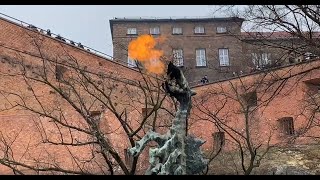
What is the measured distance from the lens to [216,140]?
23.8 metres

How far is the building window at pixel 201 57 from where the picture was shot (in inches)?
1670

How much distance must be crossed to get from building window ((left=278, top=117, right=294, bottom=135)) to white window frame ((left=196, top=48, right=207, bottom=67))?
1867 cm

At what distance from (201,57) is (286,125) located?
19.9 meters

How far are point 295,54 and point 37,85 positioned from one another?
42.7 feet

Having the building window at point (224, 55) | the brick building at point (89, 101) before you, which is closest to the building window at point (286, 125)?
the brick building at point (89, 101)

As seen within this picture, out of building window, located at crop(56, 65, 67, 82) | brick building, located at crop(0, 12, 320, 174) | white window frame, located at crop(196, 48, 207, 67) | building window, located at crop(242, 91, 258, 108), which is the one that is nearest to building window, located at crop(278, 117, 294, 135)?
brick building, located at crop(0, 12, 320, 174)

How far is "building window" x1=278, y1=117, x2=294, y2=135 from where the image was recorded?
77.8 ft

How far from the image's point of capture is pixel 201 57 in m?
43.3

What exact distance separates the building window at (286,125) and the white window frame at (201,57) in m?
18.7

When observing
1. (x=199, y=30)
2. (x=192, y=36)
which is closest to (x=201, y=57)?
(x=192, y=36)

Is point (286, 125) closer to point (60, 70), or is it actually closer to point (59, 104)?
point (59, 104)

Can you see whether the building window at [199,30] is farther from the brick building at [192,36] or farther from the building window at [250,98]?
the building window at [250,98]

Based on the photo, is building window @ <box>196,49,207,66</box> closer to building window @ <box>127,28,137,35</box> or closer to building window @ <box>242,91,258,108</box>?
building window @ <box>127,28,137,35</box>
